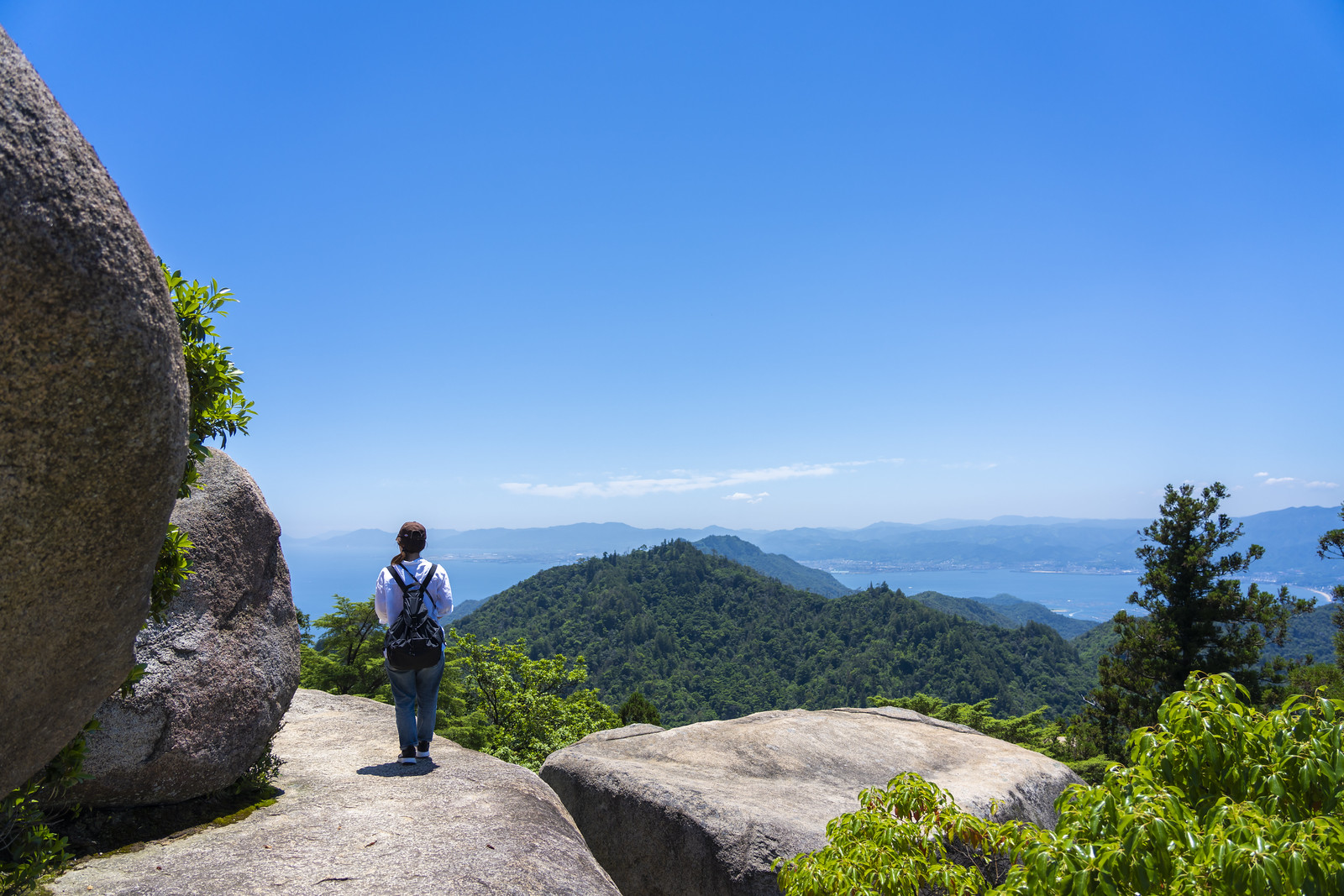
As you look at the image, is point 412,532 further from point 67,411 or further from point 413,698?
point 67,411

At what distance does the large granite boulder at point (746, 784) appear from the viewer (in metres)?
7.33

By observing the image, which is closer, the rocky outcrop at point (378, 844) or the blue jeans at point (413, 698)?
the rocky outcrop at point (378, 844)

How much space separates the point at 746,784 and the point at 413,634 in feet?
15.3

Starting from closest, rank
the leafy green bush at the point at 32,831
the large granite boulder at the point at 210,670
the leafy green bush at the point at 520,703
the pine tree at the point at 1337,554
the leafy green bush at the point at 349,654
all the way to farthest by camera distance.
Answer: the leafy green bush at the point at 32,831, the large granite boulder at the point at 210,670, the leafy green bush at the point at 520,703, the leafy green bush at the point at 349,654, the pine tree at the point at 1337,554

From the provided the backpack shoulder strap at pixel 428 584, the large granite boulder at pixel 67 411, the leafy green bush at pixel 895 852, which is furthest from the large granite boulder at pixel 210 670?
the leafy green bush at pixel 895 852

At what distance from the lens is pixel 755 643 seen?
4456 inches

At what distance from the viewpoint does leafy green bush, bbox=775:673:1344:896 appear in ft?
9.11

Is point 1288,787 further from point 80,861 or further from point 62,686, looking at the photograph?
point 80,861

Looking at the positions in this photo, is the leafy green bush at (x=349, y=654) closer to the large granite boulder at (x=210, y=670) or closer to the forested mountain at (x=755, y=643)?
the large granite boulder at (x=210, y=670)

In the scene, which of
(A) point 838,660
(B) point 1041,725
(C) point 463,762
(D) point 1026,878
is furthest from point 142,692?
(A) point 838,660

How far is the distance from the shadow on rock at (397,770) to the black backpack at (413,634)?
101 cm

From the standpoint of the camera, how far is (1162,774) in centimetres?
391

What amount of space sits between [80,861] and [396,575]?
115 inches

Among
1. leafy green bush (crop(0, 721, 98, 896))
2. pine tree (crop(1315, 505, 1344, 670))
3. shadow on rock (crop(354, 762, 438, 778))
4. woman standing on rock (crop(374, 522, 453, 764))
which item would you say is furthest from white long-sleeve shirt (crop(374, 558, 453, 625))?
pine tree (crop(1315, 505, 1344, 670))
